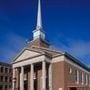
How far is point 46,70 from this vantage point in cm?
5388

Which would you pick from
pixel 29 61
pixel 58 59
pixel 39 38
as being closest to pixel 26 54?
pixel 29 61

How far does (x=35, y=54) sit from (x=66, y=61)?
6.75 m

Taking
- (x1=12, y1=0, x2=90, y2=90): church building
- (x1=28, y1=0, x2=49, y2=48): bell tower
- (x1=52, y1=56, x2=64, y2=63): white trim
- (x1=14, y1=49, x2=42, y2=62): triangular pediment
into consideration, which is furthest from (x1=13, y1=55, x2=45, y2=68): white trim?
(x1=28, y1=0, x2=49, y2=48): bell tower

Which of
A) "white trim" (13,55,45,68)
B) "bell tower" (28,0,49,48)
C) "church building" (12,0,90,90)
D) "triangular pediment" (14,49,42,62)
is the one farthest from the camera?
"bell tower" (28,0,49,48)

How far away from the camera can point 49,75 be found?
2095 inches

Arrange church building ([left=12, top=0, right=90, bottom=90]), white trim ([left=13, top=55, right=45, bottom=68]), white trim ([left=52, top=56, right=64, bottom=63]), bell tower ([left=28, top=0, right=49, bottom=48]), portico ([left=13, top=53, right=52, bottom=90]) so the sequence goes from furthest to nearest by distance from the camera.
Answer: bell tower ([left=28, top=0, right=49, bottom=48]) < white trim ([left=52, top=56, right=64, bottom=63]) < church building ([left=12, top=0, right=90, bottom=90]) < white trim ([left=13, top=55, right=45, bottom=68]) < portico ([left=13, top=53, right=52, bottom=90])

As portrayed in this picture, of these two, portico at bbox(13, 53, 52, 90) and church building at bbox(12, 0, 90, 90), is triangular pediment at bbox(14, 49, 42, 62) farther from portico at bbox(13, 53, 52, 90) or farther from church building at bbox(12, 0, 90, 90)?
portico at bbox(13, 53, 52, 90)

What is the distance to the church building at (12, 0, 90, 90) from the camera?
169 feet

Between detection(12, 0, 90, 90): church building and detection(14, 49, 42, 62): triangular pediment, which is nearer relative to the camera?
detection(12, 0, 90, 90): church building

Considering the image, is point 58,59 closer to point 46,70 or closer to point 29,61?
point 46,70

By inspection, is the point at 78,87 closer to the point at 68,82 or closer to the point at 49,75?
the point at 68,82

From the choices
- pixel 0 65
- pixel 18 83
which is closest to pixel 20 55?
pixel 18 83

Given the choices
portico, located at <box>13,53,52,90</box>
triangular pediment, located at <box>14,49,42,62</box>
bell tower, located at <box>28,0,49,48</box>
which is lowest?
portico, located at <box>13,53,52,90</box>

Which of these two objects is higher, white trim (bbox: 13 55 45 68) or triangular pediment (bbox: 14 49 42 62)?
triangular pediment (bbox: 14 49 42 62)
